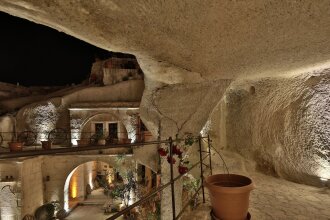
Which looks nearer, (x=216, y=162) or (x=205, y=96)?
(x=205, y=96)

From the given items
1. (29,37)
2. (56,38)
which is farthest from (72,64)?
(29,37)

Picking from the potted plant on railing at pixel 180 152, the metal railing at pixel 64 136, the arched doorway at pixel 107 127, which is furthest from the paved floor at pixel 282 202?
the arched doorway at pixel 107 127

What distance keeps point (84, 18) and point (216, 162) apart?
5975 millimetres

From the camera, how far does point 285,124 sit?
5.84 metres

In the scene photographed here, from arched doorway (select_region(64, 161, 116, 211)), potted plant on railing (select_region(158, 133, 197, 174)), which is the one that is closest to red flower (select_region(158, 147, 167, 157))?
potted plant on railing (select_region(158, 133, 197, 174))

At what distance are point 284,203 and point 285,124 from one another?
253cm

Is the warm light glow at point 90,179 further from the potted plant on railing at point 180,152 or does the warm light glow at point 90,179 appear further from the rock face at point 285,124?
the potted plant on railing at point 180,152

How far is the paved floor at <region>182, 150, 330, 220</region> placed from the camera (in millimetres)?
3301

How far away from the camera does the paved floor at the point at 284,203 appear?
3301mm

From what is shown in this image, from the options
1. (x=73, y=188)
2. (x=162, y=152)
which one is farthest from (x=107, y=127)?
(x=162, y=152)

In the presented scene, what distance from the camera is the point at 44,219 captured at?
11109mm

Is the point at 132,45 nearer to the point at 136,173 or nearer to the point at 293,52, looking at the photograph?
the point at 293,52

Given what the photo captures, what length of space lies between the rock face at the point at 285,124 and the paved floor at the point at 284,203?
0.51 m

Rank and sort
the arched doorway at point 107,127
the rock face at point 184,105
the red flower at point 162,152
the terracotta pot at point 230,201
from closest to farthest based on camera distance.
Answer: the terracotta pot at point 230,201, the red flower at point 162,152, the rock face at point 184,105, the arched doorway at point 107,127
